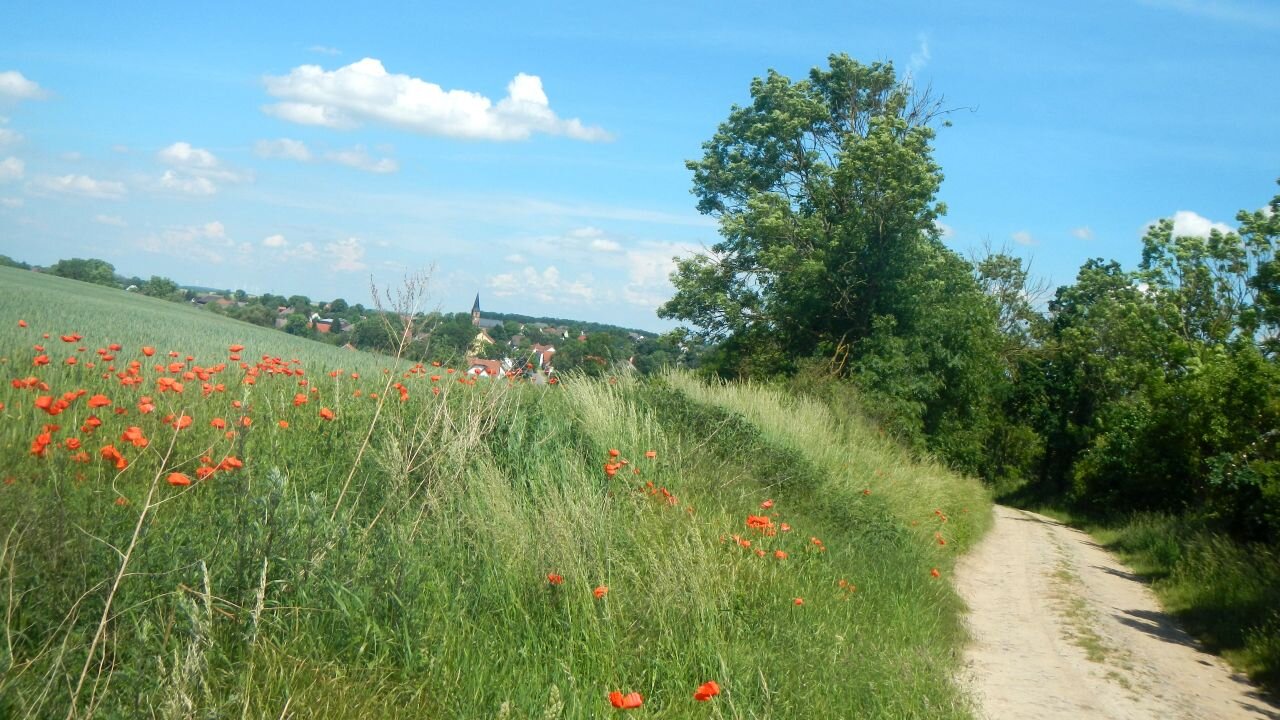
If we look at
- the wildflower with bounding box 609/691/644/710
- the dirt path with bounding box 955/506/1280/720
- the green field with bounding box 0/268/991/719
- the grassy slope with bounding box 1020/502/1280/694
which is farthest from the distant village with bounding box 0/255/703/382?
the grassy slope with bounding box 1020/502/1280/694

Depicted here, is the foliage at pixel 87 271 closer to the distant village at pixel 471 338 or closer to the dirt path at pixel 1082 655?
the distant village at pixel 471 338

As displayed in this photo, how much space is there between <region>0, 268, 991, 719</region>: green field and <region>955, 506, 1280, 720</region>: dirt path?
1.86 ft

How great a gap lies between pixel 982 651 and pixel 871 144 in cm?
2087

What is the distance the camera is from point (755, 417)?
44.8ft

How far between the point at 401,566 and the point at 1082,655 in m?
6.56

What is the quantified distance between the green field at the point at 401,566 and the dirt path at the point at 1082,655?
567 mm

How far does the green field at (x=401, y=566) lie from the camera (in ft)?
12.0

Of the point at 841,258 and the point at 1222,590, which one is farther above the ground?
the point at 841,258

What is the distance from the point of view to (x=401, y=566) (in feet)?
A: 15.2

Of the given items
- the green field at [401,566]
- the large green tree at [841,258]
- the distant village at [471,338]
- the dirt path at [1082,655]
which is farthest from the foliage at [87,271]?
the dirt path at [1082,655]

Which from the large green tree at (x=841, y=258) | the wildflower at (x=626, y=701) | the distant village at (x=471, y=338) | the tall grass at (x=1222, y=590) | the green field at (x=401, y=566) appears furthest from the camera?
the large green tree at (x=841, y=258)

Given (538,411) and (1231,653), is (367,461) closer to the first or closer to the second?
(538,411)

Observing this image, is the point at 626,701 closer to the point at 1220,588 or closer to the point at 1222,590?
the point at 1222,590

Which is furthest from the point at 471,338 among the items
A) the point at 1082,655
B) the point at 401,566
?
the point at 1082,655
